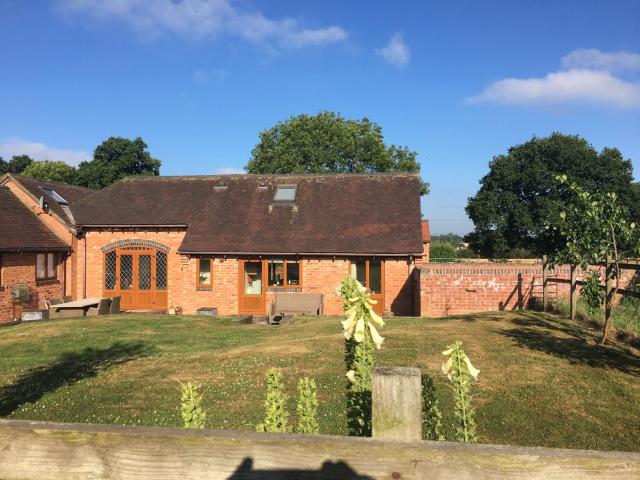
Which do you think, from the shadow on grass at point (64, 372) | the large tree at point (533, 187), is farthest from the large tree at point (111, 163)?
the shadow on grass at point (64, 372)

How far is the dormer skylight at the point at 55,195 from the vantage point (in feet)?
74.0

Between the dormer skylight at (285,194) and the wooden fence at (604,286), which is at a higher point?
the dormer skylight at (285,194)

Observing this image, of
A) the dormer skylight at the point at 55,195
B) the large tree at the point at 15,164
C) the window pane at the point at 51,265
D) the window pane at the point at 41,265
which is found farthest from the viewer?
the large tree at the point at 15,164

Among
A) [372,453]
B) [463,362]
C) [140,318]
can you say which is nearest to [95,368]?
[140,318]

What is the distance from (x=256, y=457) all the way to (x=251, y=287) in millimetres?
18085

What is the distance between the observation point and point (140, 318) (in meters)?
17.0

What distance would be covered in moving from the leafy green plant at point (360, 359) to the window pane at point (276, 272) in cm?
1558

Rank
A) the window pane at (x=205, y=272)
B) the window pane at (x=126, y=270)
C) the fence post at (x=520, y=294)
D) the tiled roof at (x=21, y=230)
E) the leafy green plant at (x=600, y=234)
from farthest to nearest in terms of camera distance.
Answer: the window pane at (x=126, y=270), the window pane at (x=205, y=272), the tiled roof at (x=21, y=230), the fence post at (x=520, y=294), the leafy green plant at (x=600, y=234)

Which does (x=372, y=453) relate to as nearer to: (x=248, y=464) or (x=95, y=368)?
(x=248, y=464)

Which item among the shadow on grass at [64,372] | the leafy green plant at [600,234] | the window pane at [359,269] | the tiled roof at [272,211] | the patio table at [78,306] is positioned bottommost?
the shadow on grass at [64,372]

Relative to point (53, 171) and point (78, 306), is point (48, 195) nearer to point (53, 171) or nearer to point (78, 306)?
point (78, 306)

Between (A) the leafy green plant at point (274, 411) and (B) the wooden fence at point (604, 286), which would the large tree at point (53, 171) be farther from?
(A) the leafy green plant at point (274, 411)

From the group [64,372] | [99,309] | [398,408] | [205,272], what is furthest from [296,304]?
[398,408]

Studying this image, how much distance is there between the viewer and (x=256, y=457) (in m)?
1.77
